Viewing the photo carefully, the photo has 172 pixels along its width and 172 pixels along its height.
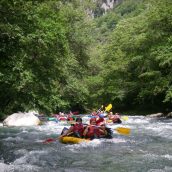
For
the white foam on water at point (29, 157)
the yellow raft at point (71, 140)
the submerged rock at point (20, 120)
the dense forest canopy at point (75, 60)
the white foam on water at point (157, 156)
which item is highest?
the dense forest canopy at point (75, 60)

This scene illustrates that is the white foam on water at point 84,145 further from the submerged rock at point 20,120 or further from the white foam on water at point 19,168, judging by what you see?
the submerged rock at point 20,120

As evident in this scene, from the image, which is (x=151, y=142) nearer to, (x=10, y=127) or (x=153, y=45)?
(x=10, y=127)

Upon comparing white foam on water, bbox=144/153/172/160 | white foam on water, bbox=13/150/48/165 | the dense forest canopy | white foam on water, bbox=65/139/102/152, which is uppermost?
the dense forest canopy

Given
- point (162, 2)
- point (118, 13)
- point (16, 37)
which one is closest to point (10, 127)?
point (16, 37)

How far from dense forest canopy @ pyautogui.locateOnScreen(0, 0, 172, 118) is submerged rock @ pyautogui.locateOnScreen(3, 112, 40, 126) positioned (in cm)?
58

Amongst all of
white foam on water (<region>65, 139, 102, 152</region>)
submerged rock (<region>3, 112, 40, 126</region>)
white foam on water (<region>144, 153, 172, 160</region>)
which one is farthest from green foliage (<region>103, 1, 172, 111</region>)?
white foam on water (<region>144, 153, 172, 160</region>)

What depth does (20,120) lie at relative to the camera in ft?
70.3

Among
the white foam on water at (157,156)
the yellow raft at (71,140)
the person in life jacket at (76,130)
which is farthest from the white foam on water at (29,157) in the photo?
the white foam on water at (157,156)

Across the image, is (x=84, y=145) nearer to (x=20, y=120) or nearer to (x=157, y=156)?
(x=157, y=156)

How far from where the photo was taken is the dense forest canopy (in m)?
11.1

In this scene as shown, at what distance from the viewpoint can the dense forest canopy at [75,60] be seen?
436 inches

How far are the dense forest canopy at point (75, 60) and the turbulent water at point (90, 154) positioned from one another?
5.39ft

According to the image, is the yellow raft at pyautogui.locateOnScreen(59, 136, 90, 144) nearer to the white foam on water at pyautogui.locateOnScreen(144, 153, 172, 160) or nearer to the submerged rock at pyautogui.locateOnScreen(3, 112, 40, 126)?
the white foam on water at pyautogui.locateOnScreen(144, 153, 172, 160)

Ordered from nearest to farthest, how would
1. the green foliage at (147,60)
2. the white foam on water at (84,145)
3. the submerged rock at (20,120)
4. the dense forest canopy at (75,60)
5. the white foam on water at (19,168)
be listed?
the white foam on water at (19,168) → the dense forest canopy at (75,60) → the white foam on water at (84,145) → the submerged rock at (20,120) → the green foliage at (147,60)
